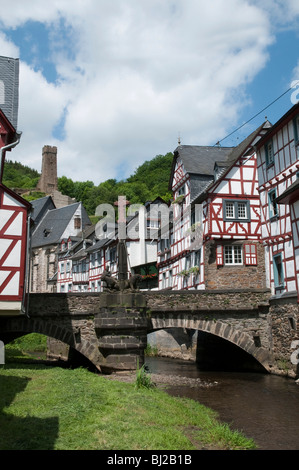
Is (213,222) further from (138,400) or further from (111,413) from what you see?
(111,413)

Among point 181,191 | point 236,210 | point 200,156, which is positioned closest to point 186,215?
point 181,191

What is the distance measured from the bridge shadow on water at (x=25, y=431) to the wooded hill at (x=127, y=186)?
5192 cm

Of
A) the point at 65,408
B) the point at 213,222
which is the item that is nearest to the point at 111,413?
Result: the point at 65,408

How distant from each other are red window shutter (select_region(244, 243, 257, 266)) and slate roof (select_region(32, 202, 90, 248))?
39.9 meters

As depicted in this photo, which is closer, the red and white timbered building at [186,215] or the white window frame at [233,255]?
the white window frame at [233,255]

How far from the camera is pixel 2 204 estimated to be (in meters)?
16.1

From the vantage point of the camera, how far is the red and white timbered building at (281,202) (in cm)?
1917

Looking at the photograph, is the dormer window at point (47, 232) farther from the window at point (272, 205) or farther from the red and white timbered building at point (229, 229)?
the window at point (272, 205)

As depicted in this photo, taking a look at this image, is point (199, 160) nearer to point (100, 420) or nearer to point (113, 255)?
point (113, 255)

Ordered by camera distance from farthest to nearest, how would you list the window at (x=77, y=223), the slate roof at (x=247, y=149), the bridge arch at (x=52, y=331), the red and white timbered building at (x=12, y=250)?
1. the window at (x=77, y=223)
2. the slate roof at (x=247, y=149)
3. the bridge arch at (x=52, y=331)
4. the red and white timbered building at (x=12, y=250)

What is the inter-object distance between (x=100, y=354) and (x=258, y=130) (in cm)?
1614

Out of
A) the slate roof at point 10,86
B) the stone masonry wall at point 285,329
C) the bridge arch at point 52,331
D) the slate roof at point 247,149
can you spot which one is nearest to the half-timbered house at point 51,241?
the slate roof at point 247,149

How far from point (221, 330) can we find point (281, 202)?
6201mm

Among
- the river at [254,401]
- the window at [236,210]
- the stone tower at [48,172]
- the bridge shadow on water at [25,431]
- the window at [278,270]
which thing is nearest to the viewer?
the bridge shadow on water at [25,431]
